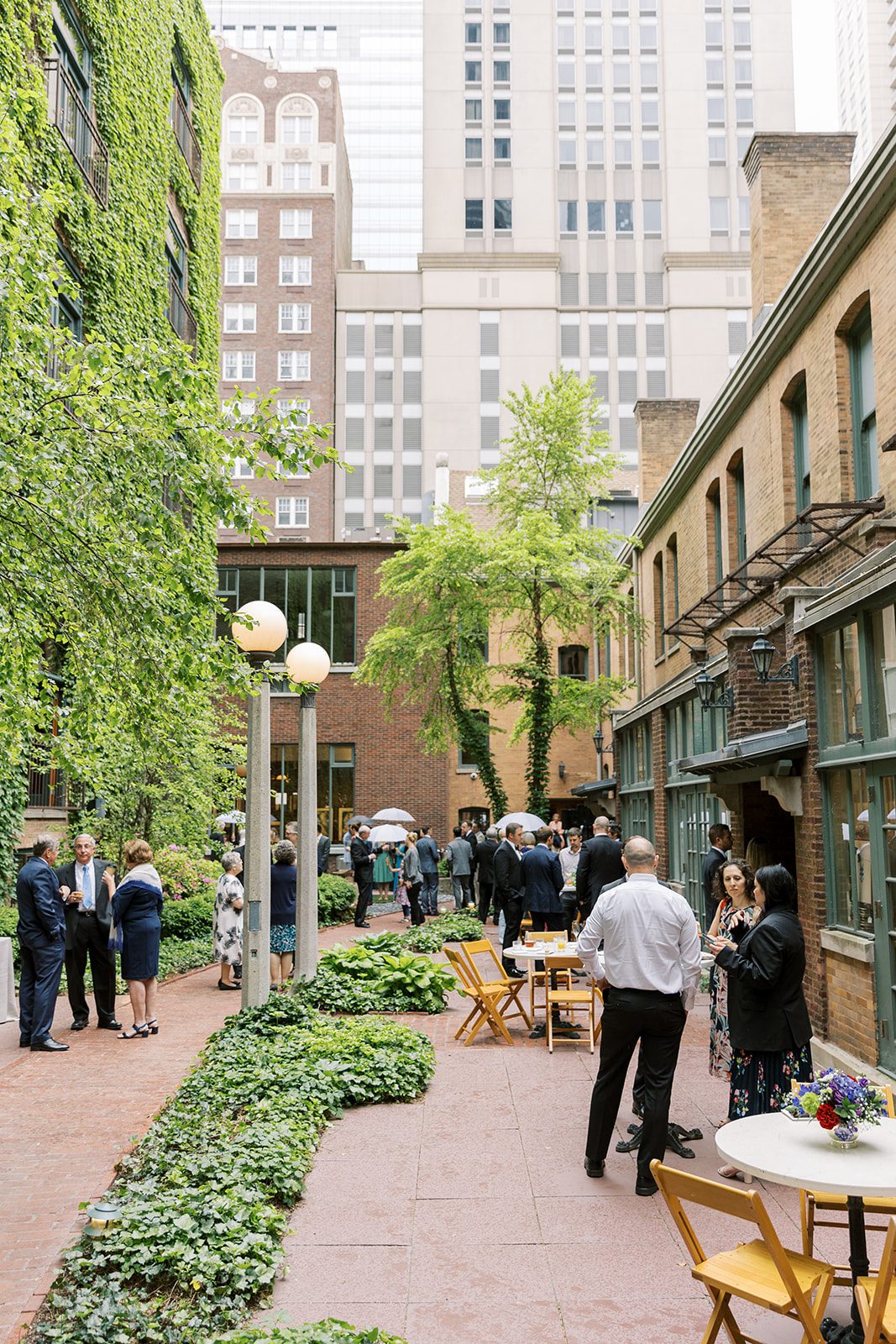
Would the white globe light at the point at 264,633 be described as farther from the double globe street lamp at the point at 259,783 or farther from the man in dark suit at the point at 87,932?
the man in dark suit at the point at 87,932

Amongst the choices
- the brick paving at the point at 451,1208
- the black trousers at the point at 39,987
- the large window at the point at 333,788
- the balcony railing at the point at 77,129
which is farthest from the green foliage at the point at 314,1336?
the large window at the point at 333,788

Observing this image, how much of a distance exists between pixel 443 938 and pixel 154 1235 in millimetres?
12035

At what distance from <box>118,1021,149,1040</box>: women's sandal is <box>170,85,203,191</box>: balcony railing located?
70.4ft

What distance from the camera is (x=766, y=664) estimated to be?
1215cm

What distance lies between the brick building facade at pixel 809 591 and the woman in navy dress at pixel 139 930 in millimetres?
5700

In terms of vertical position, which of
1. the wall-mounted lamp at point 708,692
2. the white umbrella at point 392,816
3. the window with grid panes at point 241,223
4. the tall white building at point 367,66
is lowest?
the white umbrella at point 392,816

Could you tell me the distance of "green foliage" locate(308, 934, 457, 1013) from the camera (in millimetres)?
11719

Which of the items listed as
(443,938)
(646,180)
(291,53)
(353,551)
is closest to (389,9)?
(291,53)

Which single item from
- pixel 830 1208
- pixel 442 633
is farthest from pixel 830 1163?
pixel 442 633

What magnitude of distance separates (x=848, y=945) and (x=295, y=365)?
2543 inches

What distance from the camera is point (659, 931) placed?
6586 millimetres

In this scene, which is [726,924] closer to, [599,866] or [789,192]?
[599,866]

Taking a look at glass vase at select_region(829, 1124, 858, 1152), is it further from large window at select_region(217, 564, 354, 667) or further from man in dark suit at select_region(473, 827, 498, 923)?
large window at select_region(217, 564, 354, 667)

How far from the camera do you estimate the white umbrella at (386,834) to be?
26812mm
